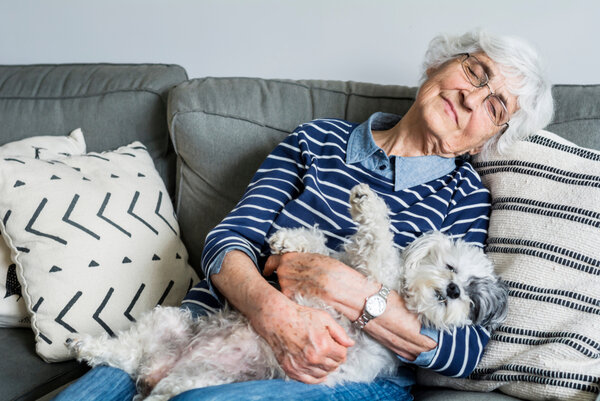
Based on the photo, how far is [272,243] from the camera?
1.46 m

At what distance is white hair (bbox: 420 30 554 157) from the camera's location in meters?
1.58

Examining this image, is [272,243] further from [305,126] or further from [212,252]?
[305,126]

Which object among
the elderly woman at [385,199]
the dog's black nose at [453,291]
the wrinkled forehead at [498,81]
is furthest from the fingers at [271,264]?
the wrinkled forehead at [498,81]

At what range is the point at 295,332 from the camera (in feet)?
4.31

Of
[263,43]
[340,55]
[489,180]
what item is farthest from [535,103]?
[263,43]

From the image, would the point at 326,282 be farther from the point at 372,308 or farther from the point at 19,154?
the point at 19,154

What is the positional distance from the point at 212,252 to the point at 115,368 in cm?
40

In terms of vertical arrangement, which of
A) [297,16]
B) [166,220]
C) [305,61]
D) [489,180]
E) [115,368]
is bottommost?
[115,368]

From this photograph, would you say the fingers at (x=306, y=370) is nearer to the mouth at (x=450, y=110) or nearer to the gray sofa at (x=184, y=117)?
the gray sofa at (x=184, y=117)

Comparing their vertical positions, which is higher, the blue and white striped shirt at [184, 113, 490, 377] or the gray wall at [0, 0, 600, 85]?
the gray wall at [0, 0, 600, 85]

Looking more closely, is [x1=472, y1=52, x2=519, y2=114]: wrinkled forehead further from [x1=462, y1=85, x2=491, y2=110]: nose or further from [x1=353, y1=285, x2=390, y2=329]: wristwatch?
[x1=353, y1=285, x2=390, y2=329]: wristwatch

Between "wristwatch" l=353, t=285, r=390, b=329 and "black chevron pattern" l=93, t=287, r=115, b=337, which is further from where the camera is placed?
"black chevron pattern" l=93, t=287, r=115, b=337

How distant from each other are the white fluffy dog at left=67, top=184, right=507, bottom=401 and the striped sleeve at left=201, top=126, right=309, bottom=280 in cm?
12

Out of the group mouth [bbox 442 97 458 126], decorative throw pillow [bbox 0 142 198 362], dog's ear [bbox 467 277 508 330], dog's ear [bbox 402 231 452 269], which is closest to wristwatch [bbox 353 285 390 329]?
dog's ear [bbox 402 231 452 269]
